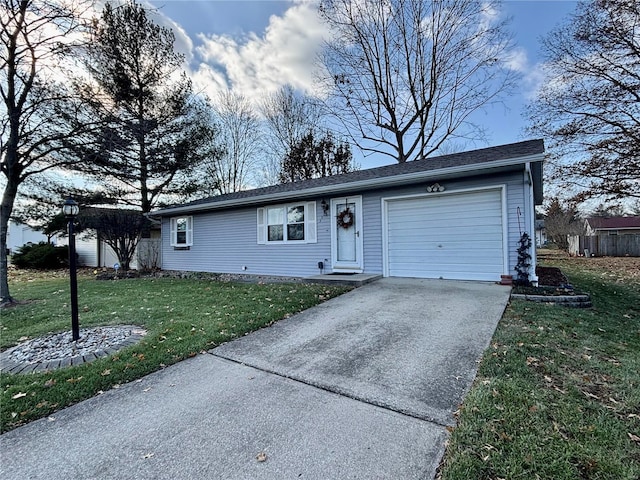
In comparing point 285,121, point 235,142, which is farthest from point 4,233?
point 285,121

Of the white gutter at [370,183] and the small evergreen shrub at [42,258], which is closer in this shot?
the white gutter at [370,183]

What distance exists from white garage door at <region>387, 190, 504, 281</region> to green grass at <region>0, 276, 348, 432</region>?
2.11m

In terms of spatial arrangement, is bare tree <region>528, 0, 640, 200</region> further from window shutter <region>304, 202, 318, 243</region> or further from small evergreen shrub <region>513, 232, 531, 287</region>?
window shutter <region>304, 202, 318, 243</region>

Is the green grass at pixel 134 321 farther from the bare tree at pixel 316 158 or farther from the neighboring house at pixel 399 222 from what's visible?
the bare tree at pixel 316 158

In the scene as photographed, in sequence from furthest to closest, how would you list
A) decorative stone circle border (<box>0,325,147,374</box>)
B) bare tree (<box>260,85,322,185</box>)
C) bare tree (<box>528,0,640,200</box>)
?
1. bare tree (<box>260,85,322,185</box>)
2. bare tree (<box>528,0,640,200</box>)
3. decorative stone circle border (<box>0,325,147,374</box>)

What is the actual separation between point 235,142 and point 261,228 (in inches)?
490

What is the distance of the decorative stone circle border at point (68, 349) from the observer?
3.31 m

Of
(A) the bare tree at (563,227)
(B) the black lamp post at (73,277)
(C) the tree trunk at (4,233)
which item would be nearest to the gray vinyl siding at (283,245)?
(C) the tree trunk at (4,233)

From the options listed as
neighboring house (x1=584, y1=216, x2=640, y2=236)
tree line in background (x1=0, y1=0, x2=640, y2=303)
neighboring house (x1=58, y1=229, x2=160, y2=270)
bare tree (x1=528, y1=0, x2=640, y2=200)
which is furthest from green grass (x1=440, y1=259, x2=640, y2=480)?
neighboring house (x1=584, y1=216, x2=640, y2=236)

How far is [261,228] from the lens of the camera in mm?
10125

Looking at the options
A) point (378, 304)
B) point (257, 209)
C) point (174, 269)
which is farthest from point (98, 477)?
point (174, 269)

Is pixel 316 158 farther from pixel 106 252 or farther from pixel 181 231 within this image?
pixel 106 252

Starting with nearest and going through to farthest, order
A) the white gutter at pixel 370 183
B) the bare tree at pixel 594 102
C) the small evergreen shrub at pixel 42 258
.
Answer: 1. the white gutter at pixel 370 183
2. the bare tree at pixel 594 102
3. the small evergreen shrub at pixel 42 258

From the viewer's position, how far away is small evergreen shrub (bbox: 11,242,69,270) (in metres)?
16.2
